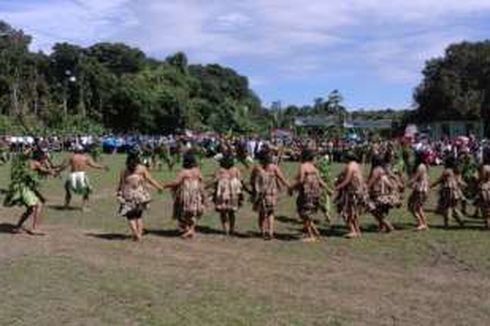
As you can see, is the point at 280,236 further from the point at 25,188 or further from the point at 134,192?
the point at 25,188

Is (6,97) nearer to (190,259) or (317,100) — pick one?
(317,100)

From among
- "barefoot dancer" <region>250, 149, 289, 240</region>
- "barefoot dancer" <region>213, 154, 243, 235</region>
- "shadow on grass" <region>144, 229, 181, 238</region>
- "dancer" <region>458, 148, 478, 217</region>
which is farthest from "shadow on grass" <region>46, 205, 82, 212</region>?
"dancer" <region>458, 148, 478, 217</region>

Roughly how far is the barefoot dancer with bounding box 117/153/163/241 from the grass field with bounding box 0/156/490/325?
1.40ft

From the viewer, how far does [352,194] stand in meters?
19.5

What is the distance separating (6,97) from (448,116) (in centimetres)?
4349

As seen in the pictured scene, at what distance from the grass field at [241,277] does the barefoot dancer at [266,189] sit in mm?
477

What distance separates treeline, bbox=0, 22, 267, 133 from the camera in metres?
104

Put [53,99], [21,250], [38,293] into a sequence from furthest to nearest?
[53,99] < [21,250] < [38,293]

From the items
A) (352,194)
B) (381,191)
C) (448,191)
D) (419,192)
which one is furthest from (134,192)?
(448,191)

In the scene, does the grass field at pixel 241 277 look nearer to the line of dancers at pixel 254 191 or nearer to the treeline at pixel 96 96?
the line of dancers at pixel 254 191

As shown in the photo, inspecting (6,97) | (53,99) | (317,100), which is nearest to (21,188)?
(6,97)

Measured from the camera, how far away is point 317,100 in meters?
137

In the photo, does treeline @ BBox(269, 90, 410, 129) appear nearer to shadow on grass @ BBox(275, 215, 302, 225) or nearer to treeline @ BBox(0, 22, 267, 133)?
treeline @ BBox(0, 22, 267, 133)

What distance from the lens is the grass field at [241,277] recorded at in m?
11.2
